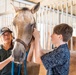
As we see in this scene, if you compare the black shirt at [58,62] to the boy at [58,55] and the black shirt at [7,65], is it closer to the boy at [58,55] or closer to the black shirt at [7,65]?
the boy at [58,55]

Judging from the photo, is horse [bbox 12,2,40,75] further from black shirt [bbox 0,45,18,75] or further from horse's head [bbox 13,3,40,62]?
black shirt [bbox 0,45,18,75]

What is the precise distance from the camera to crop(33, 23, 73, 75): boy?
1.26 meters

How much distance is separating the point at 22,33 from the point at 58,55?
286 millimetres

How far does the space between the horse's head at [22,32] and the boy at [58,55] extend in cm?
6

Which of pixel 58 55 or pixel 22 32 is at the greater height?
pixel 22 32

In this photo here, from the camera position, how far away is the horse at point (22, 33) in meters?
1.17

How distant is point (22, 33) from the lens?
1.22 metres

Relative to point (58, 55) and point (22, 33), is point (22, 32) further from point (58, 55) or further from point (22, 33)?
point (58, 55)

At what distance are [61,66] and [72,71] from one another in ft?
2.15

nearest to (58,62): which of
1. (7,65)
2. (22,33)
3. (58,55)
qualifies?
(58,55)

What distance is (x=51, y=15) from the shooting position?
277 cm

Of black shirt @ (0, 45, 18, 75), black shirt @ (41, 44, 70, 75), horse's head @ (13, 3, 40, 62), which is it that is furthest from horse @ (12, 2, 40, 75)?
black shirt @ (0, 45, 18, 75)

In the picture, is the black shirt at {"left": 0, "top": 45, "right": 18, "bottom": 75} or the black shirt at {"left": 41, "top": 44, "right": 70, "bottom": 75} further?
the black shirt at {"left": 0, "top": 45, "right": 18, "bottom": 75}

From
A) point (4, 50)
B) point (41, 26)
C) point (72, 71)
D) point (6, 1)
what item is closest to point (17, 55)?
point (4, 50)
